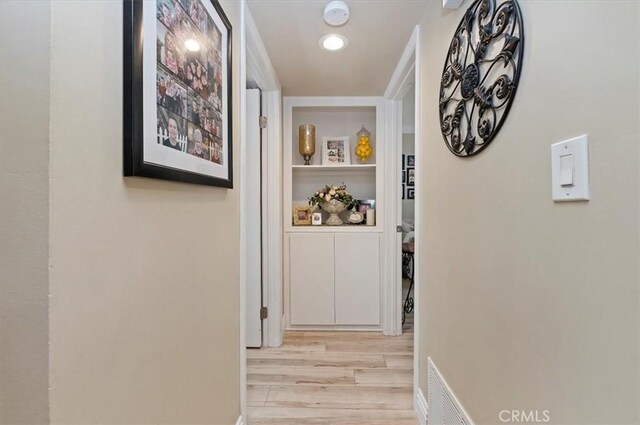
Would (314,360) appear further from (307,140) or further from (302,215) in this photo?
(307,140)

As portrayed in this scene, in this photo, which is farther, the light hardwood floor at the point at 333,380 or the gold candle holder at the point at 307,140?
the gold candle holder at the point at 307,140

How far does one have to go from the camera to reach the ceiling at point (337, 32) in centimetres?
160

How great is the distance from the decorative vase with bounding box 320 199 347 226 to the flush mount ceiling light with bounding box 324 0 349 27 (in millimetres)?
1463

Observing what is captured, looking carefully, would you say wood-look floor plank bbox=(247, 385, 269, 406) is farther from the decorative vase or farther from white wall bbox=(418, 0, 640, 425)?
the decorative vase

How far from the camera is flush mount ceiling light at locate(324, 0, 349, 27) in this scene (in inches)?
60.6

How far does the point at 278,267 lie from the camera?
2557mm

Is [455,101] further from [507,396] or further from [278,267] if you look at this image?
→ [278,267]

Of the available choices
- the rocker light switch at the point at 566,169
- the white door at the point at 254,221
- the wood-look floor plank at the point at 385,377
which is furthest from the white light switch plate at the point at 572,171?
the white door at the point at 254,221

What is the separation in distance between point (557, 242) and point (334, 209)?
7.03 ft

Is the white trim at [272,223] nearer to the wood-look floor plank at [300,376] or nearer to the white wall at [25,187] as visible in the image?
the wood-look floor plank at [300,376]

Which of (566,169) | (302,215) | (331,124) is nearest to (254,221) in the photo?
(302,215)

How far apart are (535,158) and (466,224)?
1.41 feet

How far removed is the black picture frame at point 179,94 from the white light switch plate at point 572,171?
93 centimetres

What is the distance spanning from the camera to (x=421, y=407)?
1670 millimetres
